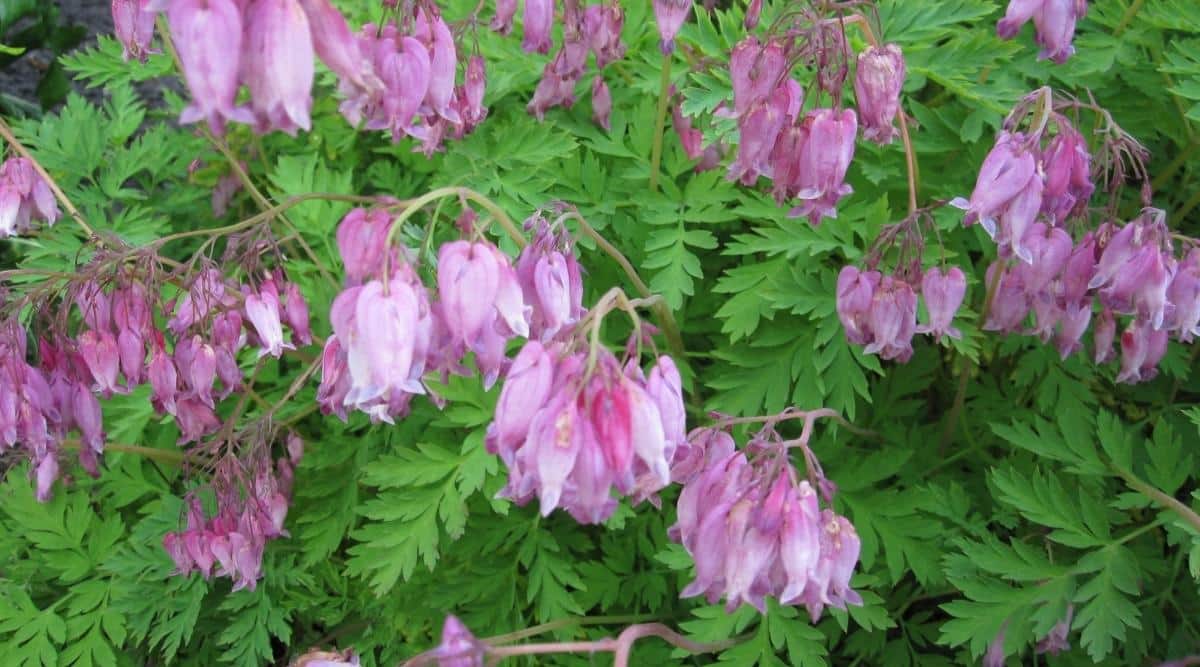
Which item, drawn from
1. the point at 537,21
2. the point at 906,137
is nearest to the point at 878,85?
the point at 906,137

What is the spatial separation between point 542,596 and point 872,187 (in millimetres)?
1706

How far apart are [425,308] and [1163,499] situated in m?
1.89

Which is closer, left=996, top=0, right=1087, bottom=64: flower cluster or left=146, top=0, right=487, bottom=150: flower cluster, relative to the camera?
left=146, top=0, right=487, bottom=150: flower cluster

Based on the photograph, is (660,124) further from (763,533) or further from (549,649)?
(549,649)

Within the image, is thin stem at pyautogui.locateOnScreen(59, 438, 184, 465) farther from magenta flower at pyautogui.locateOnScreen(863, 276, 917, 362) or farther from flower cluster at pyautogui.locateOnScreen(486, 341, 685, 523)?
magenta flower at pyautogui.locateOnScreen(863, 276, 917, 362)

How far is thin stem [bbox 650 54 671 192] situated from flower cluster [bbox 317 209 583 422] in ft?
3.32

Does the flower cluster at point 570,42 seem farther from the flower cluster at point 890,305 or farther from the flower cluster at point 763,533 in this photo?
the flower cluster at point 763,533

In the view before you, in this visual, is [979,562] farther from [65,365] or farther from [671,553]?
[65,365]

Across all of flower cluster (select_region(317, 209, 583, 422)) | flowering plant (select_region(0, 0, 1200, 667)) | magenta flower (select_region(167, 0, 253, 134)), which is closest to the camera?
magenta flower (select_region(167, 0, 253, 134))

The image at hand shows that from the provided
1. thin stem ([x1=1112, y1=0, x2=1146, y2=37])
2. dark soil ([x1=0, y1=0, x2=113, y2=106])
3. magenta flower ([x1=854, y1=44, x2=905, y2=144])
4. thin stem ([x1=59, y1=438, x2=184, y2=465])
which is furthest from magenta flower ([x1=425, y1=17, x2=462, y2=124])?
dark soil ([x1=0, y1=0, x2=113, y2=106])

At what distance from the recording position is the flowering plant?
174cm

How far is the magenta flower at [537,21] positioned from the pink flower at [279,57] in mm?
1177

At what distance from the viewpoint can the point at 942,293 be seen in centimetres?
244

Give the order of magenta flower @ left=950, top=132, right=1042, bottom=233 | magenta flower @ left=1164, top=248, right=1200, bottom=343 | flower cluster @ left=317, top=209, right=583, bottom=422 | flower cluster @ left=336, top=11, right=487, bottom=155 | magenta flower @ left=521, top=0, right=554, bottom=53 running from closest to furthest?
1. flower cluster @ left=317, top=209, right=583, bottom=422
2. flower cluster @ left=336, top=11, right=487, bottom=155
3. magenta flower @ left=950, top=132, right=1042, bottom=233
4. magenta flower @ left=1164, top=248, right=1200, bottom=343
5. magenta flower @ left=521, top=0, right=554, bottom=53
